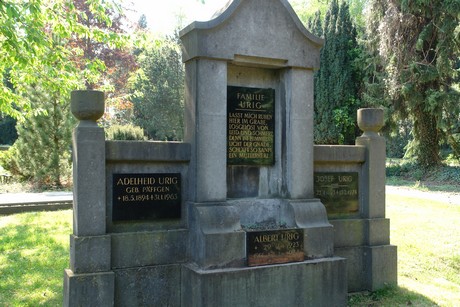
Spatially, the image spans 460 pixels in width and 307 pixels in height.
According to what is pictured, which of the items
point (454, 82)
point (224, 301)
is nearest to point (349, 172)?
point (224, 301)

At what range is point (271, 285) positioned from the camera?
4906 mm

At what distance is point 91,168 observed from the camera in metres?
4.58

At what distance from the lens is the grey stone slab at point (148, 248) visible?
188 inches

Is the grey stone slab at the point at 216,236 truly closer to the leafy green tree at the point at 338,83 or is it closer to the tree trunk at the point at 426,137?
the tree trunk at the point at 426,137

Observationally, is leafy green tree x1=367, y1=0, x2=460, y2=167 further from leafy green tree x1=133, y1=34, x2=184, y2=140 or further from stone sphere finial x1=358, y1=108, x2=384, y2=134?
stone sphere finial x1=358, y1=108, x2=384, y2=134

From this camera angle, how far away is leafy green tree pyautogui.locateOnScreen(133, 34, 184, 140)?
31188 mm

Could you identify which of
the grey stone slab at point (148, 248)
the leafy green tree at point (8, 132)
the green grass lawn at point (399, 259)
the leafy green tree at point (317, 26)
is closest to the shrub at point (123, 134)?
the green grass lawn at point (399, 259)

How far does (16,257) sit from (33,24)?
4.07m

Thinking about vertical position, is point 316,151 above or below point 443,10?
below

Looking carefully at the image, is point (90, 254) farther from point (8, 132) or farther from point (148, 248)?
point (8, 132)

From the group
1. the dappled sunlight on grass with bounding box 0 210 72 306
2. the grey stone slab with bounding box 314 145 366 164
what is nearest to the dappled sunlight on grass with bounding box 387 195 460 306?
the grey stone slab with bounding box 314 145 366 164

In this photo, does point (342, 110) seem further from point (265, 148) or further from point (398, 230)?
point (265, 148)

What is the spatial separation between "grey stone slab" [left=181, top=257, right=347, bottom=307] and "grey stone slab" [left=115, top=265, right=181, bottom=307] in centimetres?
13

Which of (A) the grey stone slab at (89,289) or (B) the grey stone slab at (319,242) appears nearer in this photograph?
(A) the grey stone slab at (89,289)
